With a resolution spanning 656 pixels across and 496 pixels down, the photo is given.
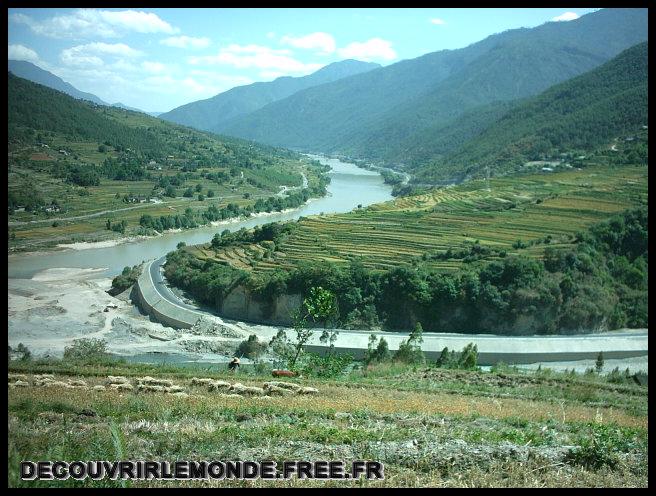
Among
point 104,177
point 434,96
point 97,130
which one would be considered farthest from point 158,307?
point 434,96

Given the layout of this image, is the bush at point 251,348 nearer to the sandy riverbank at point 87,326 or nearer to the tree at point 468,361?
the sandy riverbank at point 87,326

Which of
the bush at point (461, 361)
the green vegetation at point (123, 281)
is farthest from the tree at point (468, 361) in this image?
the green vegetation at point (123, 281)

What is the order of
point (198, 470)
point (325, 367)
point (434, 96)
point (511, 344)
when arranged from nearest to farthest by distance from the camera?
point (198, 470) < point (325, 367) < point (511, 344) < point (434, 96)

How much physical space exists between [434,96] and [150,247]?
8662 centimetres

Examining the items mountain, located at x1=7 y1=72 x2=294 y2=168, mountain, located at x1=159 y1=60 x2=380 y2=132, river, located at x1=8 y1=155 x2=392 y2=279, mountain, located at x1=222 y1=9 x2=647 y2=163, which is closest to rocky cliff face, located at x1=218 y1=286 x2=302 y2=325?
river, located at x1=8 y1=155 x2=392 y2=279

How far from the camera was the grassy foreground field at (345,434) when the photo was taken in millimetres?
3455

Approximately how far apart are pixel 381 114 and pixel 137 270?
104613mm

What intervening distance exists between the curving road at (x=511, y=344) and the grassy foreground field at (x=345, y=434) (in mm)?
7987

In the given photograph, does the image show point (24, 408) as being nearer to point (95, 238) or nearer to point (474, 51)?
point (95, 238)

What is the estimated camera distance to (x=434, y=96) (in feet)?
341

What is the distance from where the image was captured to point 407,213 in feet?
92.3

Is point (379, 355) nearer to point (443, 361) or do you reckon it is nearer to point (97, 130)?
point (443, 361)

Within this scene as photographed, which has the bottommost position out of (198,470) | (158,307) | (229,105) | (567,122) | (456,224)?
(158,307)

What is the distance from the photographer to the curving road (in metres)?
15.3
